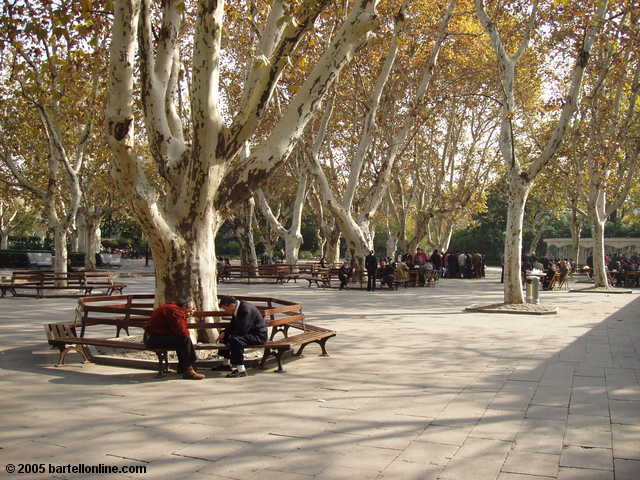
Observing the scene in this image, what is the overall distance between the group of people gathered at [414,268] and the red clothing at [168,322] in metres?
15.1

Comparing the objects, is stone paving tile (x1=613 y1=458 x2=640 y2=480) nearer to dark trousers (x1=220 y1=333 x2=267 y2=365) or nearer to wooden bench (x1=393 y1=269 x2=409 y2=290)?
dark trousers (x1=220 y1=333 x2=267 y2=365)

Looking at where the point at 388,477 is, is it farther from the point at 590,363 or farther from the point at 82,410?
the point at 590,363

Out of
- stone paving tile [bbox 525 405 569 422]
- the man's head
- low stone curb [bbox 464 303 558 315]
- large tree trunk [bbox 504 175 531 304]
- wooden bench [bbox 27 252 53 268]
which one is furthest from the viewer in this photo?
wooden bench [bbox 27 252 53 268]

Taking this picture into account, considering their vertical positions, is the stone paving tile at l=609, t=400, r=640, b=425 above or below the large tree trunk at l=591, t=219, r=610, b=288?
below

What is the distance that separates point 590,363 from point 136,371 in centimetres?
589

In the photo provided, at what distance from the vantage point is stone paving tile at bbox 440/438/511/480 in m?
4.12

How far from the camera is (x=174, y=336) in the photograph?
286 inches

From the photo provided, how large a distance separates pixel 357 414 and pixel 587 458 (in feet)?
6.48

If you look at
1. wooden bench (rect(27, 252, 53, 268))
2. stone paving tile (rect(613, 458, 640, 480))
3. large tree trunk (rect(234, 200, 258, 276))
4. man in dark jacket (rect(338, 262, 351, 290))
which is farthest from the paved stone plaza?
wooden bench (rect(27, 252, 53, 268))

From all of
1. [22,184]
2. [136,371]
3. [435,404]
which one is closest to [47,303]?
[22,184]

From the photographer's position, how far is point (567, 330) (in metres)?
11.7

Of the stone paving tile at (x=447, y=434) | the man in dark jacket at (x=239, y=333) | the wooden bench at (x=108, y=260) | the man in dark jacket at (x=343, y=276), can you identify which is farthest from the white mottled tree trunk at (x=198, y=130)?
the wooden bench at (x=108, y=260)

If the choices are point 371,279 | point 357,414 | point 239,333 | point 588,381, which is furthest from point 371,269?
point 357,414

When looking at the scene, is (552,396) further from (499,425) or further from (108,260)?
(108,260)
